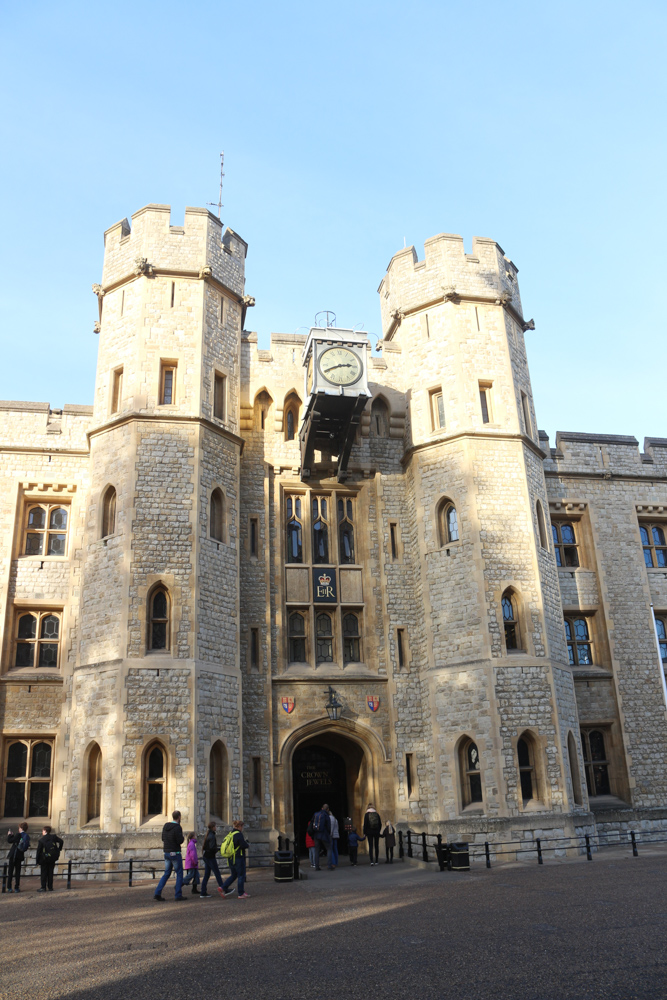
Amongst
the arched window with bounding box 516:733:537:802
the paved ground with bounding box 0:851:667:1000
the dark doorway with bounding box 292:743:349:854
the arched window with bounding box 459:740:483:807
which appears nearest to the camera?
the paved ground with bounding box 0:851:667:1000

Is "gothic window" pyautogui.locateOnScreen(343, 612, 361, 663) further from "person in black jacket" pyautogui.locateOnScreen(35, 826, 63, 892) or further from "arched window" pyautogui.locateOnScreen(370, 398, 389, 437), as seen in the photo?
"person in black jacket" pyautogui.locateOnScreen(35, 826, 63, 892)

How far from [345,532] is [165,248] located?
810cm

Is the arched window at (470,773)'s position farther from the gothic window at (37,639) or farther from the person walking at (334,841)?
the gothic window at (37,639)

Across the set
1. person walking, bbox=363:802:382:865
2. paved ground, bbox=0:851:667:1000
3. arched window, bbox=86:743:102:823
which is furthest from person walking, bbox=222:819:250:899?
person walking, bbox=363:802:382:865

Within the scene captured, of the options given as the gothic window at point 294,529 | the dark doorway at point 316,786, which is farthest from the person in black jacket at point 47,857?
the gothic window at point 294,529

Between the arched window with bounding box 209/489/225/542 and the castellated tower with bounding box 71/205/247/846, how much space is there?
0.10 feet

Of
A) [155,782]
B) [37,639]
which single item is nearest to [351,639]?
[155,782]

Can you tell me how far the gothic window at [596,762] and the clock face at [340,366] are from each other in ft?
34.7

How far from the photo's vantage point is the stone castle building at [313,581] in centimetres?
1673

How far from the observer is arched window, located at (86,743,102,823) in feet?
52.8

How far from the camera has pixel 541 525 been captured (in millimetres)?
19734

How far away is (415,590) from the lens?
19.8 m

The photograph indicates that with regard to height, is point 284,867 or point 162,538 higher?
point 162,538

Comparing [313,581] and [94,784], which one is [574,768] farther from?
[94,784]
